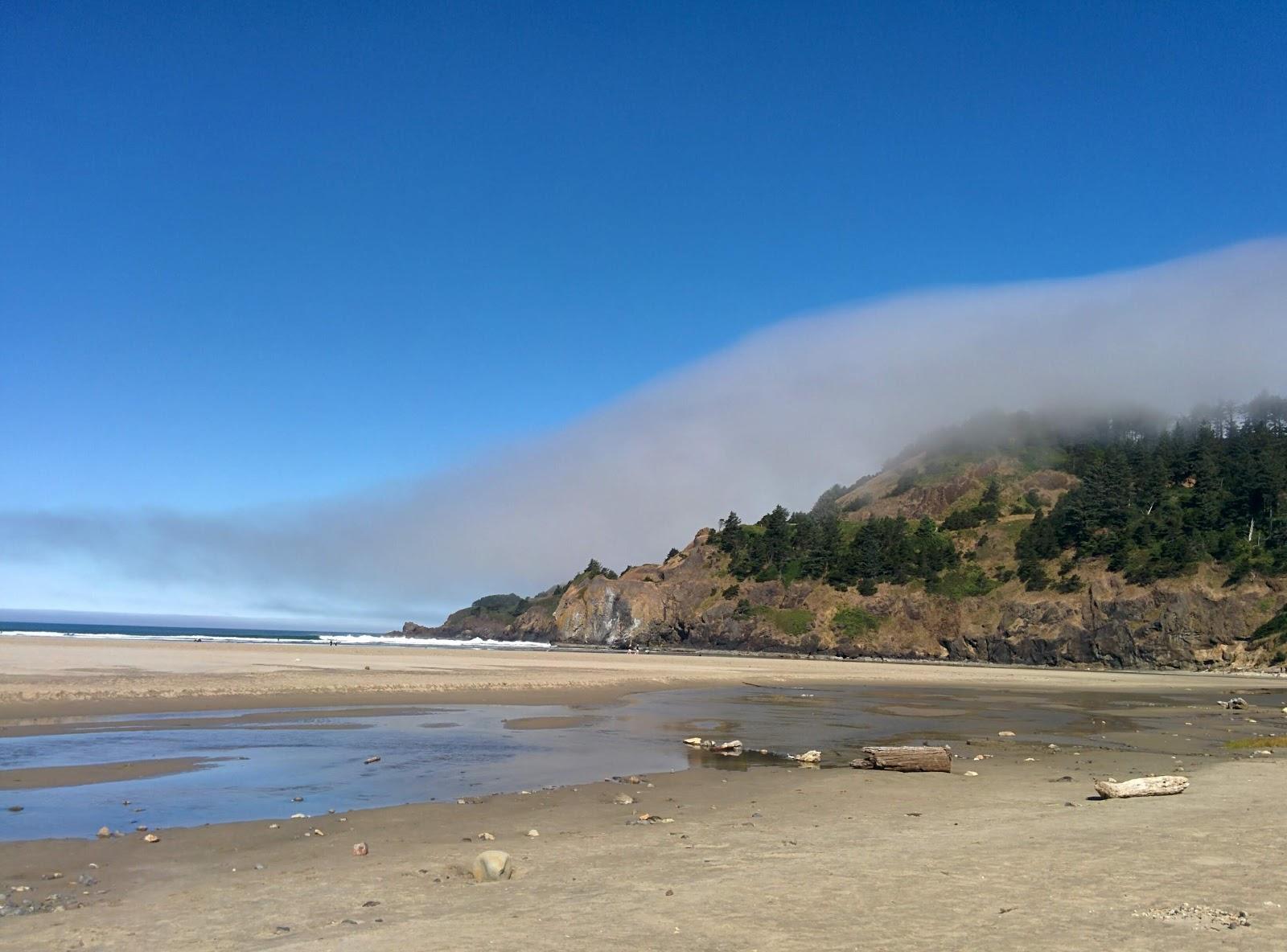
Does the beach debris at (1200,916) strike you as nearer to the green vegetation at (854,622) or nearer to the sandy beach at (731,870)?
the sandy beach at (731,870)

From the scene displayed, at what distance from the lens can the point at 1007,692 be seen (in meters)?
49.8

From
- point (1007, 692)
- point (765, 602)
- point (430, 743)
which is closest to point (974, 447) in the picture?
point (765, 602)

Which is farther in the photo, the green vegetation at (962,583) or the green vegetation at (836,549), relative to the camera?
the green vegetation at (836,549)

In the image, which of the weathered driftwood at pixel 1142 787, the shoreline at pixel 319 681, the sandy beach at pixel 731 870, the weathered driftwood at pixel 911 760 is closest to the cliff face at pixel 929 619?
the shoreline at pixel 319 681

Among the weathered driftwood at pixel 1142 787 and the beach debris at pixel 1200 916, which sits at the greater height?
the beach debris at pixel 1200 916

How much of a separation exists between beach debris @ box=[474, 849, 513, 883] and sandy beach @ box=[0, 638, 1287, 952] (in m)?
0.21

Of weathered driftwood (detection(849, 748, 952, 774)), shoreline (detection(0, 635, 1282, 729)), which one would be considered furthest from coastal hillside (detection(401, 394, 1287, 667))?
weathered driftwood (detection(849, 748, 952, 774))

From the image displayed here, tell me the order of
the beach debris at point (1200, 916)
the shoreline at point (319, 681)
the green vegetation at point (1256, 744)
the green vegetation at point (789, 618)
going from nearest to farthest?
the beach debris at point (1200, 916)
the green vegetation at point (1256, 744)
the shoreline at point (319, 681)
the green vegetation at point (789, 618)

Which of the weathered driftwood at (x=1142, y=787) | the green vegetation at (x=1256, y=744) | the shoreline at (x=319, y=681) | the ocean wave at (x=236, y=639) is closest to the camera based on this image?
the weathered driftwood at (x=1142, y=787)

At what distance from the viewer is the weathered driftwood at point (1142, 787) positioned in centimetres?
1392

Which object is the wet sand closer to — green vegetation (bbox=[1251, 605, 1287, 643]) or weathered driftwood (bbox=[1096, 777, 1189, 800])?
weathered driftwood (bbox=[1096, 777, 1189, 800])

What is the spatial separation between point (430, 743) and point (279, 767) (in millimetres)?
4486

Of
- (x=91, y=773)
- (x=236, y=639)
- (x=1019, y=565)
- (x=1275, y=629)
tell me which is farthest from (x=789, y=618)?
(x=91, y=773)

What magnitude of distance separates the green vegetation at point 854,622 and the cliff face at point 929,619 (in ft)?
0.86
